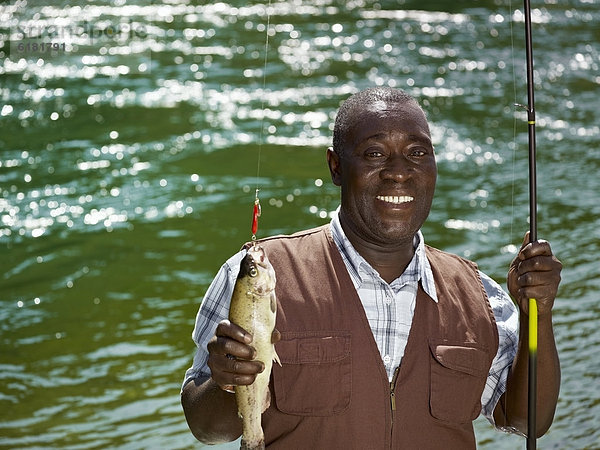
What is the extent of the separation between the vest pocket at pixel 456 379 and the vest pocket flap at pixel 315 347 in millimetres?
303

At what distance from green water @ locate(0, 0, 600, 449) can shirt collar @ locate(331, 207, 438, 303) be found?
146 inches

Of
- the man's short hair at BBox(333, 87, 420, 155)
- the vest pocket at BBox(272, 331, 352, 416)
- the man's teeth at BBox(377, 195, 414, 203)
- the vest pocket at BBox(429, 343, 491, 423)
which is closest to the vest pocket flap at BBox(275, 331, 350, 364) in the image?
the vest pocket at BBox(272, 331, 352, 416)

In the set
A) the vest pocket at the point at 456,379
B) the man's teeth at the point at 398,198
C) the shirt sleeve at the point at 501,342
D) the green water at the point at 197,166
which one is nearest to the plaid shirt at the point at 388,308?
the shirt sleeve at the point at 501,342

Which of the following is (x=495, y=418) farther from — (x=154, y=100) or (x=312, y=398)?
(x=154, y=100)

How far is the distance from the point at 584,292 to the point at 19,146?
7.89 meters

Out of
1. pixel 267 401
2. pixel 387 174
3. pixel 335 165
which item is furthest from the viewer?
pixel 335 165

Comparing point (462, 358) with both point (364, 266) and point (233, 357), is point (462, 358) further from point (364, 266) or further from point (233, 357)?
point (233, 357)

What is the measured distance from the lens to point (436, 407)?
3.48 metres

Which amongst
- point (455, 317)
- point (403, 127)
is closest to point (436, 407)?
point (455, 317)

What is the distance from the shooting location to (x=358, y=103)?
3732 millimetres

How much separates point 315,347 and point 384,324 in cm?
25

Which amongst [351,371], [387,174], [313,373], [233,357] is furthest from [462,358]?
[233,357]

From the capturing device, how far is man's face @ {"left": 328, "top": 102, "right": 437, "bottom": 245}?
356 centimetres

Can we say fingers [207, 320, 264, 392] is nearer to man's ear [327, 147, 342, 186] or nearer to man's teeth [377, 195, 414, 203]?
man's teeth [377, 195, 414, 203]
